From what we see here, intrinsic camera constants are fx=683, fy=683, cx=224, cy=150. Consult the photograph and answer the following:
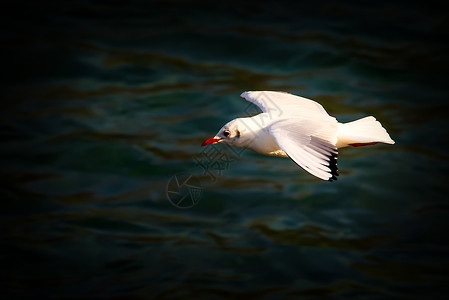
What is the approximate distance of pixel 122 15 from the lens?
13.3 m

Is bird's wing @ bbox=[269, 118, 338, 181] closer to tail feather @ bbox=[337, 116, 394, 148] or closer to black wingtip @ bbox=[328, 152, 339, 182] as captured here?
black wingtip @ bbox=[328, 152, 339, 182]

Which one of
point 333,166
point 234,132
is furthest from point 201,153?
point 333,166

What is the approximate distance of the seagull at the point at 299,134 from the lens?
15.8 feet

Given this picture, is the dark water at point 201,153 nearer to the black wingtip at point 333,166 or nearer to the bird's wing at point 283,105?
the bird's wing at point 283,105

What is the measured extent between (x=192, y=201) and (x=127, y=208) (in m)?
0.90

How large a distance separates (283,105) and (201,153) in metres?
3.77

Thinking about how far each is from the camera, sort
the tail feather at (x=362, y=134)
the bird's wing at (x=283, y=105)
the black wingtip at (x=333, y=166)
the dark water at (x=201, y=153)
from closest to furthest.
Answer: the black wingtip at (x=333, y=166)
the tail feather at (x=362, y=134)
the bird's wing at (x=283, y=105)
the dark water at (x=201, y=153)

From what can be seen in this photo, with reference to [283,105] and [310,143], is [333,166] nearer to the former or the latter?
[310,143]

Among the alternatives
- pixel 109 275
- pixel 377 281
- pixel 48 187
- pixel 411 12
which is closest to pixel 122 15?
pixel 48 187

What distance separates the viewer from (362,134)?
5.56 m

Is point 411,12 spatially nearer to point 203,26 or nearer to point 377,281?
point 203,26

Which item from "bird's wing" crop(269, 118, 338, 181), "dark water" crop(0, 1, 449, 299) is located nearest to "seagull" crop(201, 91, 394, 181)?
"bird's wing" crop(269, 118, 338, 181)

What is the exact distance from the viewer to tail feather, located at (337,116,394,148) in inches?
213

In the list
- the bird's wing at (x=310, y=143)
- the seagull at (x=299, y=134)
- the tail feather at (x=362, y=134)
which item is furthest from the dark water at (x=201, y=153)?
the bird's wing at (x=310, y=143)
